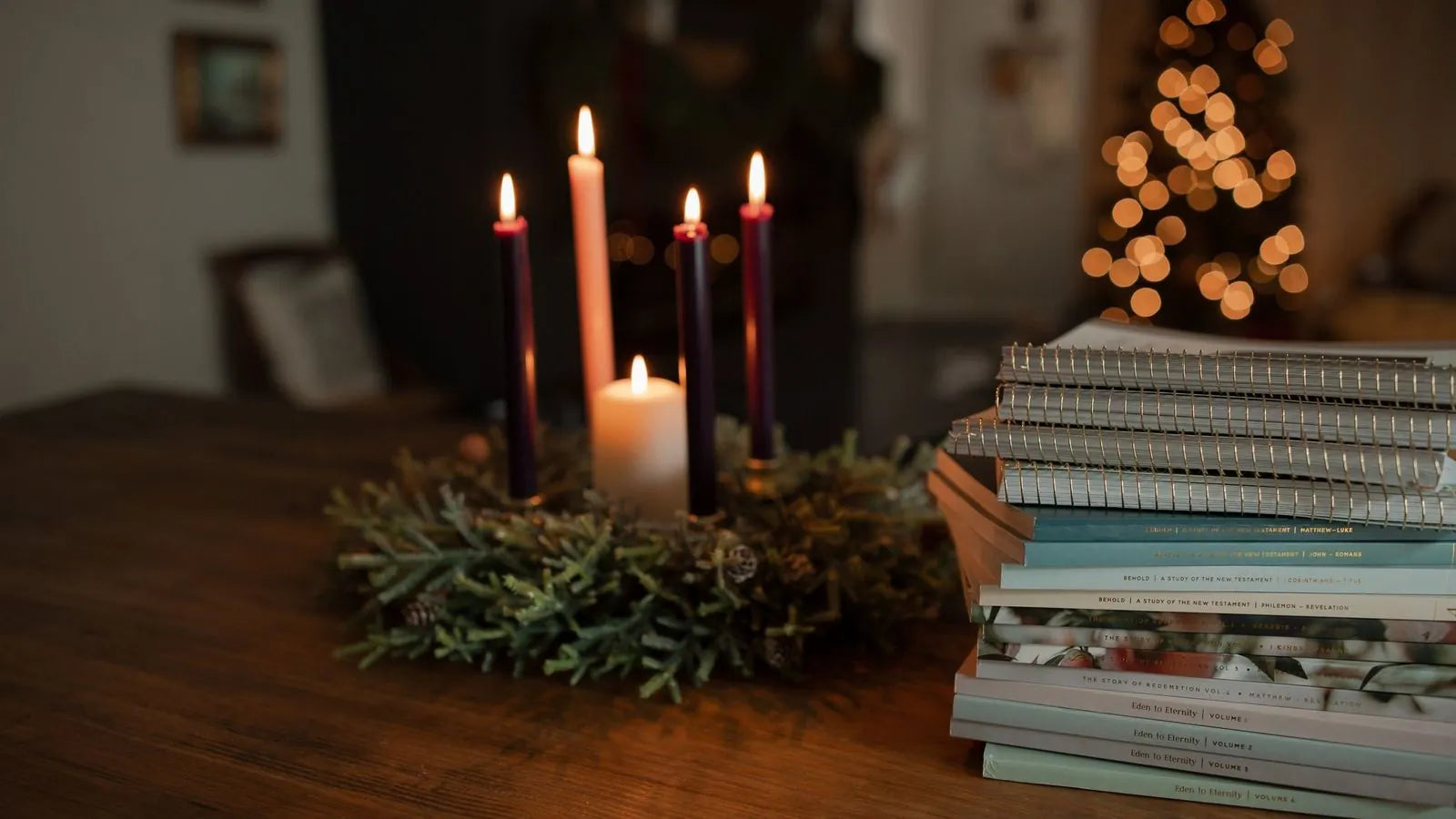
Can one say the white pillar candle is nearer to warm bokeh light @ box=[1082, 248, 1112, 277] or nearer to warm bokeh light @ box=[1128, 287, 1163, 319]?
warm bokeh light @ box=[1128, 287, 1163, 319]

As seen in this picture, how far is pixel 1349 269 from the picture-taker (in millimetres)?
5895

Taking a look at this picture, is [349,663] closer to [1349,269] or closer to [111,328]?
[111,328]

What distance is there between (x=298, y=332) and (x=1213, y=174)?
3968 mm

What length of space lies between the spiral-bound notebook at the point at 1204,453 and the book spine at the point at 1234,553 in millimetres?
35

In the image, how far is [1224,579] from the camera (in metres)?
0.65

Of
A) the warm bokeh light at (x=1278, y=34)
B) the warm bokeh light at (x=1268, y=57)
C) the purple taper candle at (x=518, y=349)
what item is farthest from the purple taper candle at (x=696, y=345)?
the warm bokeh light at (x=1278, y=34)

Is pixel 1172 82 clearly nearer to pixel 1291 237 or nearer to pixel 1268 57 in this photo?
pixel 1268 57

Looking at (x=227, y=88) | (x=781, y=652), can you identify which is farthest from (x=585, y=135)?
(x=227, y=88)

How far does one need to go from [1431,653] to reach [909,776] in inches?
11.2

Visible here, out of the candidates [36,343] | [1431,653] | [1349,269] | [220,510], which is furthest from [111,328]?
[1349,269]

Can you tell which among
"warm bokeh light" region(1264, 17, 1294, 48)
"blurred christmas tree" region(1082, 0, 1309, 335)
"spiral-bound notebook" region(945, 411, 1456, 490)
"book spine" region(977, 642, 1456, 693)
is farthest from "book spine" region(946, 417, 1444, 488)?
"warm bokeh light" region(1264, 17, 1294, 48)

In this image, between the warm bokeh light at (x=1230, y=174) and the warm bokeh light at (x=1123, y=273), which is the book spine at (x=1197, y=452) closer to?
the warm bokeh light at (x=1230, y=174)

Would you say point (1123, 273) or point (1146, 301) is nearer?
point (1146, 301)

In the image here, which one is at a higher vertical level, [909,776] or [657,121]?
[657,121]
